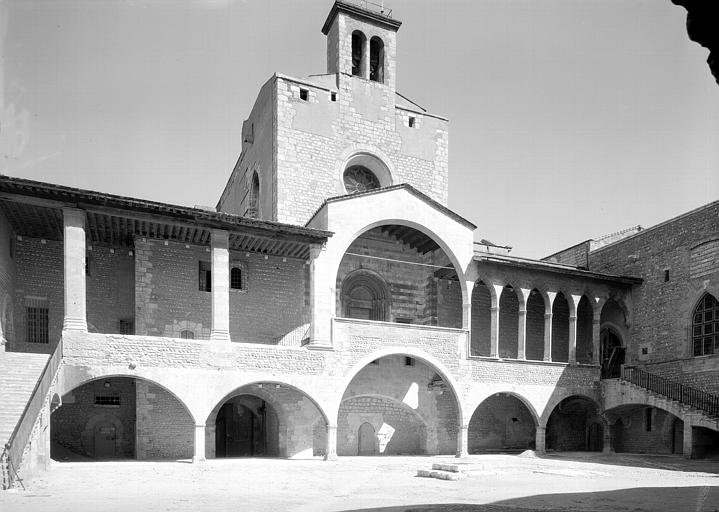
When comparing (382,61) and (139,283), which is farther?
(382,61)

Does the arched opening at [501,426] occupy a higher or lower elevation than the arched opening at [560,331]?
lower

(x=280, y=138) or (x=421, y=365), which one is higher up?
(x=280, y=138)

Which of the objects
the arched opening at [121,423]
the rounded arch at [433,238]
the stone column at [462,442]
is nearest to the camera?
the arched opening at [121,423]

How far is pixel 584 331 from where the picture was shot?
94.1 ft

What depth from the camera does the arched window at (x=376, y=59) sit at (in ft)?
91.0

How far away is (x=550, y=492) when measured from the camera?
42.9 feet

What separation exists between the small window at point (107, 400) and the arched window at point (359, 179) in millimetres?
12663

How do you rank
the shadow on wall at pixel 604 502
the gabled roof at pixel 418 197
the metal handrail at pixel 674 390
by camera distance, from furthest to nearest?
the gabled roof at pixel 418 197
the metal handrail at pixel 674 390
the shadow on wall at pixel 604 502

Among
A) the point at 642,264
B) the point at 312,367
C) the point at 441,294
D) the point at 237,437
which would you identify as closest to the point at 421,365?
the point at 441,294

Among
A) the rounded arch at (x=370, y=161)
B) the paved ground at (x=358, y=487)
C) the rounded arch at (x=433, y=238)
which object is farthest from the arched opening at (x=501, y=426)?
the rounded arch at (x=370, y=161)

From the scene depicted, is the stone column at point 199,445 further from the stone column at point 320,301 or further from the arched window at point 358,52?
the arched window at point 358,52

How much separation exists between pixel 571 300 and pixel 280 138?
14.1 meters

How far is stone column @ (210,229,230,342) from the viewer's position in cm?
1884

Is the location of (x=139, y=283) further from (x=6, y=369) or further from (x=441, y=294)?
(x=441, y=294)
